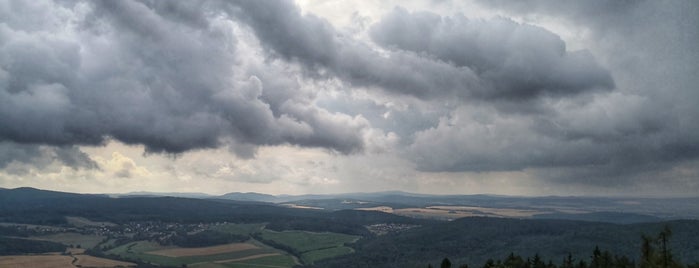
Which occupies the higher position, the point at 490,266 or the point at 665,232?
the point at 665,232

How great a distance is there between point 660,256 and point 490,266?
4411cm

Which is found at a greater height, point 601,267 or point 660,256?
point 660,256

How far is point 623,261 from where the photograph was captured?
141250 mm

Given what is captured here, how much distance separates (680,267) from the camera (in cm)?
9169

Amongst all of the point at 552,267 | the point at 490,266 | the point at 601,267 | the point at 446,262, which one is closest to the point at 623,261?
the point at 601,267

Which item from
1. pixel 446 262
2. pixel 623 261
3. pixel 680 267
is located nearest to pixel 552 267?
pixel 623 261

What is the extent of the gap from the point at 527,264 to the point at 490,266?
17.1 meters

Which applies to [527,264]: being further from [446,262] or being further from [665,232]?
[665,232]

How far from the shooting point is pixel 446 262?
130 m

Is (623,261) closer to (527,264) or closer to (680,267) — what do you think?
(527,264)

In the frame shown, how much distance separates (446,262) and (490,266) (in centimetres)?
1096

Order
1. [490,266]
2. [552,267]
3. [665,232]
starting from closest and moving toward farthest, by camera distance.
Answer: [665,232]
[490,266]
[552,267]

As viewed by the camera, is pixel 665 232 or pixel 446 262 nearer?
pixel 665 232

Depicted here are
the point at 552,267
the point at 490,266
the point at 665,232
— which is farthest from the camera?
the point at 552,267
